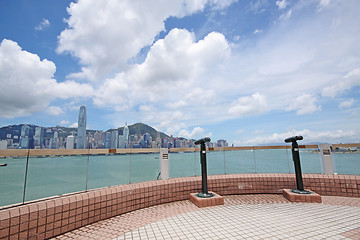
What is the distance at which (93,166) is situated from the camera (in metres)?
4.46

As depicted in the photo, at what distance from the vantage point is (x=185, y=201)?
4.51 metres

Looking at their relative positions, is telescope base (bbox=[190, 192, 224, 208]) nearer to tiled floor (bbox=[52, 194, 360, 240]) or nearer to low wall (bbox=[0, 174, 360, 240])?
tiled floor (bbox=[52, 194, 360, 240])

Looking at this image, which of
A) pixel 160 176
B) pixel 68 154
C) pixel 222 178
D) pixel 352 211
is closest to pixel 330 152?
pixel 352 211

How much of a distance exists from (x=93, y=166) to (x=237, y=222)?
3470 millimetres

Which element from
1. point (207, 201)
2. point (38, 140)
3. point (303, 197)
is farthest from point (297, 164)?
point (38, 140)

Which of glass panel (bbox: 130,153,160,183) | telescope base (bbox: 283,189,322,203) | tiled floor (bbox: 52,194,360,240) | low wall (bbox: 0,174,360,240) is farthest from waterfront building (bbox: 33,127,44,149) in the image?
telescope base (bbox: 283,189,322,203)

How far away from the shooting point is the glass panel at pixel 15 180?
2.85 meters

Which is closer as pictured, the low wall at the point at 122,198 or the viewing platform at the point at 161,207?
the low wall at the point at 122,198

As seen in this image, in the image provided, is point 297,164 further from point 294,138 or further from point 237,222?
point 237,222

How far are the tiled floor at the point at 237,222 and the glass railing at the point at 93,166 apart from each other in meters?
1.12

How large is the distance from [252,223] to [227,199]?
1.66 meters

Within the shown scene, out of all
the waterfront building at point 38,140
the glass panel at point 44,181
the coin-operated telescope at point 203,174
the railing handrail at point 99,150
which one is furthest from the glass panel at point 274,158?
the waterfront building at point 38,140

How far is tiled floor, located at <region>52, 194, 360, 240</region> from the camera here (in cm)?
262

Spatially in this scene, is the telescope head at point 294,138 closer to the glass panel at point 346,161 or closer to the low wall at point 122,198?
Answer: the low wall at point 122,198
